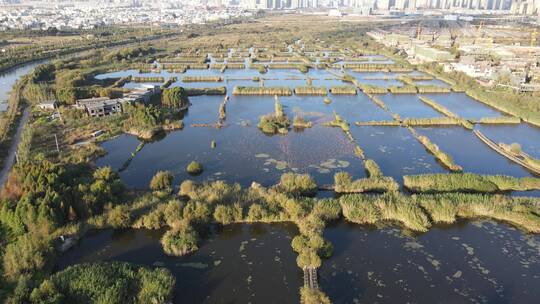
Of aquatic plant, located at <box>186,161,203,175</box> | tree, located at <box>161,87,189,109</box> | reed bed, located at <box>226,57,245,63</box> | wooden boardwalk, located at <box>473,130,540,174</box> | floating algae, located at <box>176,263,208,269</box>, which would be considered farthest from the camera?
reed bed, located at <box>226,57,245,63</box>

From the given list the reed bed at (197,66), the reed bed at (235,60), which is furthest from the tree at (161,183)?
the reed bed at (235,60)

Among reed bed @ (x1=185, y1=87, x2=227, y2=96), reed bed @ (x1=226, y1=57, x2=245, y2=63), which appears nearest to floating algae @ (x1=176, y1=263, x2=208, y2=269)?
reed bed @ (x1=185, y1=87, x2=227, y2=96)

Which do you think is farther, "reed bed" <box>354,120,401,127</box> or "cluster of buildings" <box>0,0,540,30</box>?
"cluster of buildings" <box>0,0,540,30</box>

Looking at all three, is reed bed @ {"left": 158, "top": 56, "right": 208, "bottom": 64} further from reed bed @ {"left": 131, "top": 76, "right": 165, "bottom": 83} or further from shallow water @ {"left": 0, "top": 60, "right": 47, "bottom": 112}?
shallow water @ {"left": 0, "top": 60, "right": 47, "bottom": 112}

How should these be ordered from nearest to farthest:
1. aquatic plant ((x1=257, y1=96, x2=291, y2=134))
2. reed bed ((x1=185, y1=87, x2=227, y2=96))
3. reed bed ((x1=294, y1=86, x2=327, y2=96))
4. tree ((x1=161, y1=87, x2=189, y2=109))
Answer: aquatic plant ((x1=257, y1=96, x2=291, y2=134))
tree ((x1=161, y1=87, x2=189, y2=109))
reed bed ((x1=185, y1=87, x2=227, y2=96))
reed bed ((x1=294, y1=86, x2=327, y2=96))

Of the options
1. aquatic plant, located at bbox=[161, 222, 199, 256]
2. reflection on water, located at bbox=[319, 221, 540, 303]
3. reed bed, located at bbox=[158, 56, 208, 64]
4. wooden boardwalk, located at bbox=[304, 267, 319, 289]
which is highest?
reed bed, located at bbox=[158, 56, 208, 64]

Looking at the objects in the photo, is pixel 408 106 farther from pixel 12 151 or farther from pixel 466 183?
pixel 12 151

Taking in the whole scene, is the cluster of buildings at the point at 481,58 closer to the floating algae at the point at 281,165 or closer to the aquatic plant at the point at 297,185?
the floating algae at the point at 281,165

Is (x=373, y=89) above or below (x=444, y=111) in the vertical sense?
above

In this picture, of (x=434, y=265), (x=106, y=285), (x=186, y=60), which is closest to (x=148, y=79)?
(x=186, y=60)

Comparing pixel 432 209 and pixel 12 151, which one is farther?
pixel 12 151
